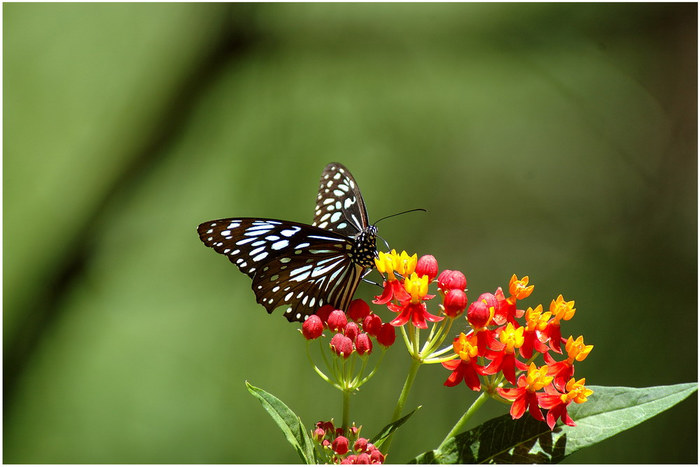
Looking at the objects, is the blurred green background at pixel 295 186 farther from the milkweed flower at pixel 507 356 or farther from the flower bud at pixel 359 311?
the milkweed flower at pixel 507 356

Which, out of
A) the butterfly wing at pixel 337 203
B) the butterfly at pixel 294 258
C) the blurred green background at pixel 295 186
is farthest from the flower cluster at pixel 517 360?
the blurred green background at pixel 295 186

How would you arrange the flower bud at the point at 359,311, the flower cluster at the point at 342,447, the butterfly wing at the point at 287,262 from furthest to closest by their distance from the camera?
1. the butterfly wing at the point at 287,262
2. the flower bud at the point at 359,311
3. the flower cluster at the point at 342,447

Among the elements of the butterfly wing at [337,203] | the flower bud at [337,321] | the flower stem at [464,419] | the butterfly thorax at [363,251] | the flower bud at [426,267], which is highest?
the butterfly wing at [337,203]

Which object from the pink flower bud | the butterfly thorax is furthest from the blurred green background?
the pink flower bud

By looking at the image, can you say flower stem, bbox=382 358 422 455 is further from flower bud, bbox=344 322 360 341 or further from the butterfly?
the butterfly

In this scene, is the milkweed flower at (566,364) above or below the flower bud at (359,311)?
below

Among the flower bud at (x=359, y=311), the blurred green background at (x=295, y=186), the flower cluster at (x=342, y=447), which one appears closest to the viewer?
the flower cluster at (x=342, y=447)

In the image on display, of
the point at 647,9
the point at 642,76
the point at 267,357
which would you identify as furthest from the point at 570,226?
the point at 267,357
